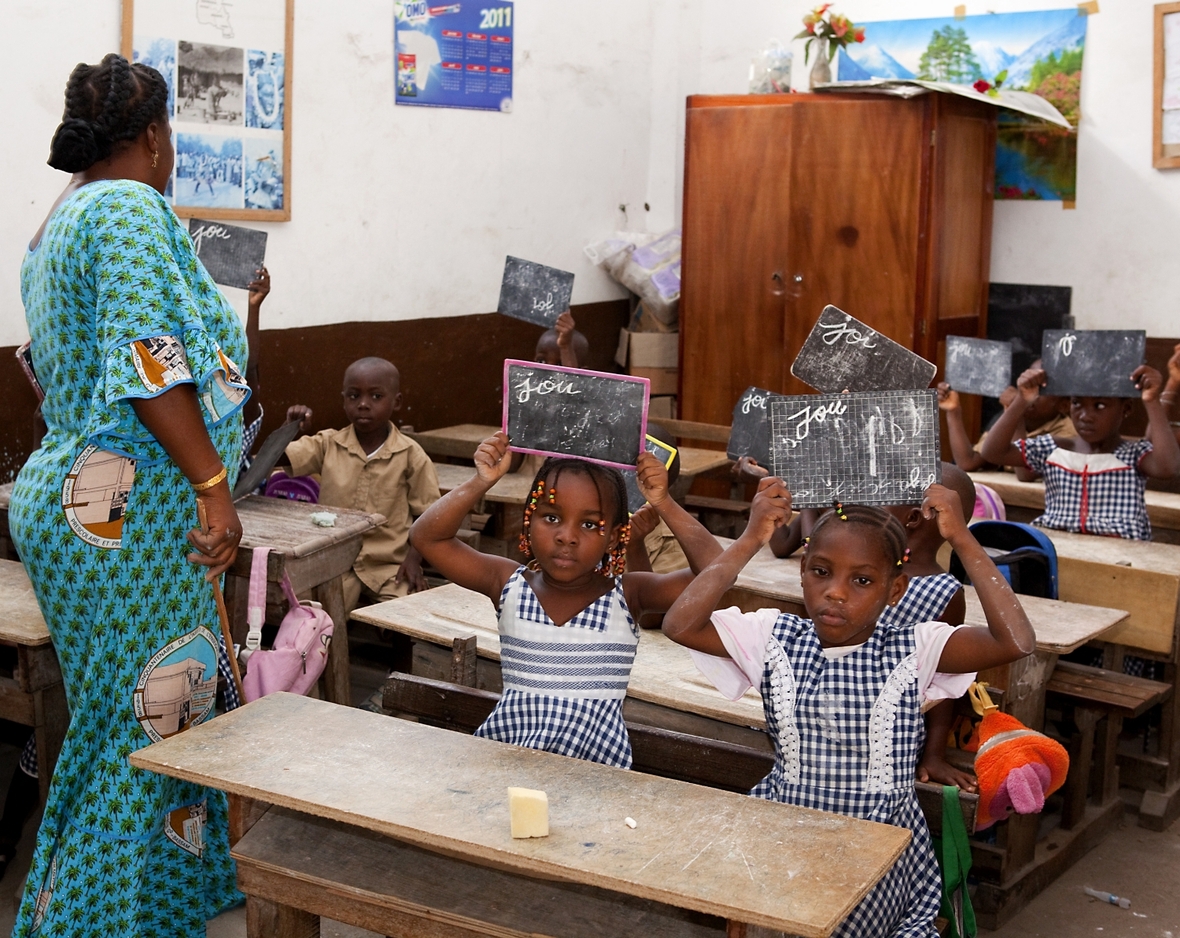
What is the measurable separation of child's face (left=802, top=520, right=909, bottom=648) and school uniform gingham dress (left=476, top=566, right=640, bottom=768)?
439 millimetres

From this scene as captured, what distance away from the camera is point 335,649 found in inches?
154

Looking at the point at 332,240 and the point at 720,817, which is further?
the point at 332,240

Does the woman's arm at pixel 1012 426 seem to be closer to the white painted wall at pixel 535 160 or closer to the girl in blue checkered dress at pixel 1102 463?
→ the girl in blue checkered dress at pixel 1102 463

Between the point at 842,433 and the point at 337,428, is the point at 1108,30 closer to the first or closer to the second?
the point at 337,428

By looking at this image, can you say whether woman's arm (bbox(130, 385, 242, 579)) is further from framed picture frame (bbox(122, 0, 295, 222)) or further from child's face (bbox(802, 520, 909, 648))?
framed picture frame (bbox(122, 0, 295, 222))

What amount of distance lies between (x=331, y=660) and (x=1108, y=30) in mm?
4759

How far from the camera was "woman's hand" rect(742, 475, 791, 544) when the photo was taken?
247 cm

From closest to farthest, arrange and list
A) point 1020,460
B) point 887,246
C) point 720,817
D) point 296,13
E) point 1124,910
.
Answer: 1. point 720,817
2. point 1124,910
3. point 1020,460
4. point 296,13
5. point 887,246

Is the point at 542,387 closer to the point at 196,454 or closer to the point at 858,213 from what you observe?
the point at 196,454

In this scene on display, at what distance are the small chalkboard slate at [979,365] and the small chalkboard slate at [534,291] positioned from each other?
160 centimetres

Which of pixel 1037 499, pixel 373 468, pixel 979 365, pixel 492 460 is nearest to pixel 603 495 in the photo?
pixel 492 460

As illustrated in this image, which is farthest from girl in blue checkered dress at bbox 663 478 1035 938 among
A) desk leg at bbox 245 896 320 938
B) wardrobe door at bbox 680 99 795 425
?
wardrobe door at bbox 680 99 795 425

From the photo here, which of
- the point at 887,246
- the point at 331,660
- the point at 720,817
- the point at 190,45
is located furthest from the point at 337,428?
the point at 720,817

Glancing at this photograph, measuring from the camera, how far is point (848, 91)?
6453 millimetres
